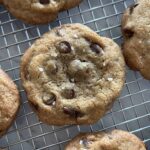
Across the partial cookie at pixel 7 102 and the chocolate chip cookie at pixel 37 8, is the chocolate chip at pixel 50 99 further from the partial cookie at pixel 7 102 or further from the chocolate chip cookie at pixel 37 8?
the chocolate chip cookie at pixel 37 8

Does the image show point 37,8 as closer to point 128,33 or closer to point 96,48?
point 96,48

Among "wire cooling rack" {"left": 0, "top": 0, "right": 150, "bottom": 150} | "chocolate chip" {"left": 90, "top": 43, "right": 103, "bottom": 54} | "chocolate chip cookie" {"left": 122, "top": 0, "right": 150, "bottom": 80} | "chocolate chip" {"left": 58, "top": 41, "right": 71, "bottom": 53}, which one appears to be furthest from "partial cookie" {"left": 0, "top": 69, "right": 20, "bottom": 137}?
"chocolate chip cookie" {"left": 122, "top": 0, "right": 150, "bottom": 80}

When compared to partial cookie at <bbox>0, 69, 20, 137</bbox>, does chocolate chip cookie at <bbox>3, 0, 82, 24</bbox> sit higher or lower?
higher

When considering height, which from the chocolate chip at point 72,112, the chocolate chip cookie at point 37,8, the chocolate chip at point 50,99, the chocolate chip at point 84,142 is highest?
the chocolate chip cookie at point 37,8

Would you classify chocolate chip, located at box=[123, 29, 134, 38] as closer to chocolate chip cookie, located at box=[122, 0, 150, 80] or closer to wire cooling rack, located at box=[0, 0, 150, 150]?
chocolate chip cookie, located at box=[122, 0, 150, 80]

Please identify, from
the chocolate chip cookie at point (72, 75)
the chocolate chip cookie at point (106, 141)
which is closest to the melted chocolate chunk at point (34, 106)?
the chocolate chip cookie at point (72, 75)

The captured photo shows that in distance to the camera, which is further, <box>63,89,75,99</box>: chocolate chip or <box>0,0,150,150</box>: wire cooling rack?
<box>0,0,150,150</box>: wire cooling rack
